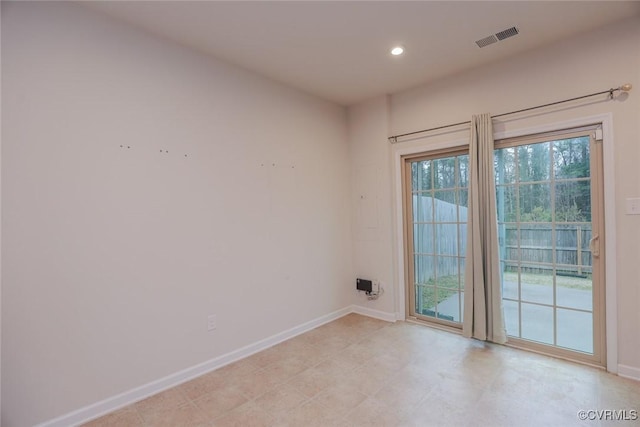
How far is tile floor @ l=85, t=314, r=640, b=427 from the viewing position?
1.90 metres

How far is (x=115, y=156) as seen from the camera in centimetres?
209

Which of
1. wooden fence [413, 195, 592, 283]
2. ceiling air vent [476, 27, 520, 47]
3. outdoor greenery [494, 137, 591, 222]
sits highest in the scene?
ceiling air vent [476, 27, 520, 47]

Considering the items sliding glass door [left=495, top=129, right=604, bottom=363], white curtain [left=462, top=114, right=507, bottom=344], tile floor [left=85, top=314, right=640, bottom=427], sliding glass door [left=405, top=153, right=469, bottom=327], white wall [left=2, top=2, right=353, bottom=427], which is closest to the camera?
white wall [left=2, top=2, right=353, bottom=427]

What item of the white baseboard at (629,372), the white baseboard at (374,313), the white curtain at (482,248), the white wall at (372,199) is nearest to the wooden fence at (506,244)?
the white curtain at (482,248)

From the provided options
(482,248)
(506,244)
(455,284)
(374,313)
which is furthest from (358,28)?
(374,313)

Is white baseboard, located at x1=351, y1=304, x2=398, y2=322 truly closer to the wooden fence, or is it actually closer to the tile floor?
the wooden fence

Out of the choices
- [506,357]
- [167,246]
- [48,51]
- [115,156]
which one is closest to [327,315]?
[506,357]

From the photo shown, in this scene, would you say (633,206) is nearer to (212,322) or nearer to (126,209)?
(212,322)

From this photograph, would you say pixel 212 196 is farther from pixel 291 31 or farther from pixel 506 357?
pixel 506 357

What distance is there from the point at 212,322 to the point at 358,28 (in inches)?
101

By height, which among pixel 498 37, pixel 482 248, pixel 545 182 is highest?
pixel 498 37

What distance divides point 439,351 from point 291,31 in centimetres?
292

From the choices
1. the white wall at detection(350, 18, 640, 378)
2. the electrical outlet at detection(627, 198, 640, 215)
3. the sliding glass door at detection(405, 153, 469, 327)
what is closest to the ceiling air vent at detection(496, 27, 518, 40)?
the white wall at detection(350, 18, 640, 378)

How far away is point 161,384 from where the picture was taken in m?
2.26
